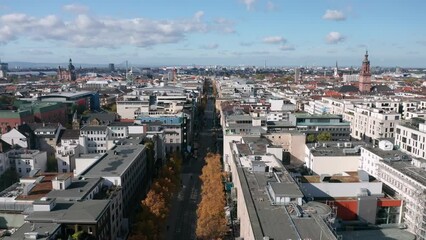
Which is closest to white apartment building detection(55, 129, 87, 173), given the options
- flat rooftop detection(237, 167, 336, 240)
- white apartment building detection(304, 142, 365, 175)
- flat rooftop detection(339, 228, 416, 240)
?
flat rooftop detection(237, 167, 336, 240)

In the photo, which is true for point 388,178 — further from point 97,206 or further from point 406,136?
point 97,206

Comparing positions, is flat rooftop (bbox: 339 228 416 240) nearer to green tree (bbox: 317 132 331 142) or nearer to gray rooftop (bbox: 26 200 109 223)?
gray rooftop (bbox: 26 200 109 223)

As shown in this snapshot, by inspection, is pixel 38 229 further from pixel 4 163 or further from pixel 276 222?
pixel 4 163

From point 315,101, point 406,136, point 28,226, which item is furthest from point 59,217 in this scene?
point 315,101

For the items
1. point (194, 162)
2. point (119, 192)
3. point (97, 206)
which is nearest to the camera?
point (97, 206)

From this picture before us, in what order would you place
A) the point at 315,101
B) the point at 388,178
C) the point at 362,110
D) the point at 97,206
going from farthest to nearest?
the point at 315,101 < the point at 362,110 < the point at 388,178 < the point at 97,206

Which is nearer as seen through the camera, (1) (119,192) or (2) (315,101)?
(1) (119,192)

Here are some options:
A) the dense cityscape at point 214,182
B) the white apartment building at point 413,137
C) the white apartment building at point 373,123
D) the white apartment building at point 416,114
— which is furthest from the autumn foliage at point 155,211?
the white apartment building at point 416,114

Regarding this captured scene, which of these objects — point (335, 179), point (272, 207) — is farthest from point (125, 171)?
point (335, 179)
